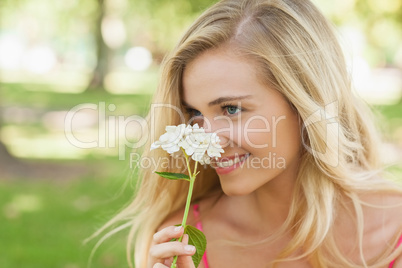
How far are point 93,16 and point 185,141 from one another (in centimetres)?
1887

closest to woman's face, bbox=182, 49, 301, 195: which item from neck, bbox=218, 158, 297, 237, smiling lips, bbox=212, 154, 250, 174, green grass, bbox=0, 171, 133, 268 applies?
smiling lips, bbox=212, 154, 250, 174

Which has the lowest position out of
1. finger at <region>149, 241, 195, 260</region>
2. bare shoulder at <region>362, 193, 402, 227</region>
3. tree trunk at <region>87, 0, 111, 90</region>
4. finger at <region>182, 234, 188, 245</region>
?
finger at <region>149, 241, 195, 260</region>

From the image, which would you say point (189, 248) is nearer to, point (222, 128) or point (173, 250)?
point (173, 250)

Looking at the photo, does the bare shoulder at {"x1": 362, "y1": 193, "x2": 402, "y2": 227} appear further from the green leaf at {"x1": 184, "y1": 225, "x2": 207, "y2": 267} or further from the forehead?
the green leaf at {"x1": 184, "y1": 225, "x2": 207, "y2": 267}

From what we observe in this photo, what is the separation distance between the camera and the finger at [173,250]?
2197mm

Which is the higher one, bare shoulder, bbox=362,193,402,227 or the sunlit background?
the sunlit background

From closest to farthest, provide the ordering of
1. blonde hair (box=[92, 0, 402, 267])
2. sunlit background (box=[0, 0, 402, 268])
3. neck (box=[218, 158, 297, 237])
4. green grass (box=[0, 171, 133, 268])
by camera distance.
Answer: blonde hair (box=[92, 0, 402, 267])
neck (box=[218, 158, 297, 237])
green grass (box=[0, 171, 133, 268])
sunlit background (box=[0, 0, 402, 268])

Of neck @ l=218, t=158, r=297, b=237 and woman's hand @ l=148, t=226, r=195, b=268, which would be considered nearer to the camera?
woman's hand @ l=148, t=226, r=195, b=268

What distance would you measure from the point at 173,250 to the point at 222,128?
0.66 metres

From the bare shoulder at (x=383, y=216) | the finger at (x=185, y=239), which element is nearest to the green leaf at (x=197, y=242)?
the finger at (x=185, y=239)

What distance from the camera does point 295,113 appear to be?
2.79 meters

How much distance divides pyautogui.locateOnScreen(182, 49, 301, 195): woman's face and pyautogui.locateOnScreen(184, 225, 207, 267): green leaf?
0.44m

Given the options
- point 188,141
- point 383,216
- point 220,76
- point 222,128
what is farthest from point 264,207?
point 188,141

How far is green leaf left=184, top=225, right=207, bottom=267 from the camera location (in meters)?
2.27
